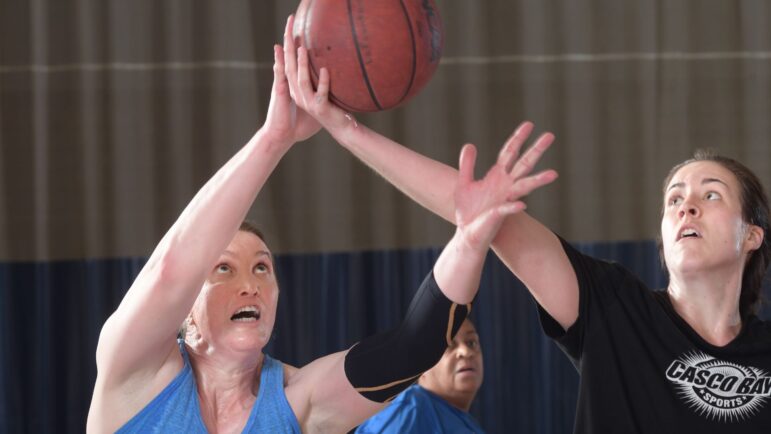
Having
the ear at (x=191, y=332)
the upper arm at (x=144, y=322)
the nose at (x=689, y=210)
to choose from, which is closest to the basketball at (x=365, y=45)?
the upper arm at (x=144, y=322)

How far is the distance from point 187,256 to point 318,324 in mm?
2087

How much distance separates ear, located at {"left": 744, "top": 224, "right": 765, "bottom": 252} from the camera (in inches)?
72.1

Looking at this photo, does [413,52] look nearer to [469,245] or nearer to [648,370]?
[469,245]

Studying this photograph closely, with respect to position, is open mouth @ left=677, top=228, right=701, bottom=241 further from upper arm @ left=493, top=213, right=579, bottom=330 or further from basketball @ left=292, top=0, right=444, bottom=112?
basketball @ left=292, top=0, right=444, bottom=112

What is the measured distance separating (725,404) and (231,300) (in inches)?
32.8

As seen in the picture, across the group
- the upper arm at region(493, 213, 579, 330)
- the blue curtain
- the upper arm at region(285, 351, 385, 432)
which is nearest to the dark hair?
the upper arm at region(493, 213, 579, 330)

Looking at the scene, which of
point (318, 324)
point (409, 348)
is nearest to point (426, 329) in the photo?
point (409, 348)

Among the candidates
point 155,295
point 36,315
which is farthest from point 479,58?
point 155,295

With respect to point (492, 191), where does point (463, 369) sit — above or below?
below

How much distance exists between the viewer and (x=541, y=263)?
159 centimetres

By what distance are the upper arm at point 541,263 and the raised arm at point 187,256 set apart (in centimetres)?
38

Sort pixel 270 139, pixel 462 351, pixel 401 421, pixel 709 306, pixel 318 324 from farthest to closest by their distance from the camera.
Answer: pixel 318 324 → pixel 462 351 → pixel 401 421 → pixel 709 306 → pixel 270 139

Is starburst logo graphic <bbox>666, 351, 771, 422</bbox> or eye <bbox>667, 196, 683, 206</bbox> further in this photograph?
eye <bbox>667, 196, 683, 206</bbox>

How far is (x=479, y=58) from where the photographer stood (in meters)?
3.57
